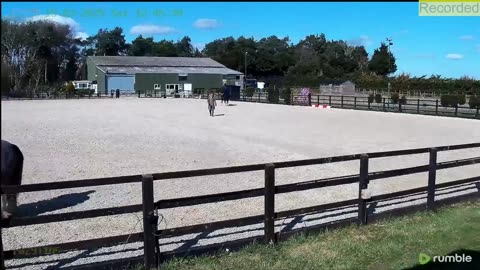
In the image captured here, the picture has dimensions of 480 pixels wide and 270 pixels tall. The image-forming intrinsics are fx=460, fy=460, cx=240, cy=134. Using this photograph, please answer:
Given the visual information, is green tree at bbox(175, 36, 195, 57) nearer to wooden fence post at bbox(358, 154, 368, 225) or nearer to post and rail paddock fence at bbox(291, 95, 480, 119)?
post and rail paddock fence at bbox(291, 95, 480, 119)

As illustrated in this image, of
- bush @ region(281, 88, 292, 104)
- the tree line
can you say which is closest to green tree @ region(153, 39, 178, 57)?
the tree line

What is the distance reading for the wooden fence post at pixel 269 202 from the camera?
17.0ft

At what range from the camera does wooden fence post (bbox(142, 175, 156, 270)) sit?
14.5 feet

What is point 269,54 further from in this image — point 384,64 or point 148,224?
point 148,224

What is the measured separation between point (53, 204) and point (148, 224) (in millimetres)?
3667

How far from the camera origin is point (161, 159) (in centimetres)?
1241

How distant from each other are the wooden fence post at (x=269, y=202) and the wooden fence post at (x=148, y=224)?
1.34 meters

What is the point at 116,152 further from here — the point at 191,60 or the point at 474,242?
the point at 191,60

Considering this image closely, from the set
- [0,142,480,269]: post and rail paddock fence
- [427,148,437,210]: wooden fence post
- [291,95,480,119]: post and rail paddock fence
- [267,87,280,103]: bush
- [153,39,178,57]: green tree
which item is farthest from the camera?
[153,39,178,57]: green tree

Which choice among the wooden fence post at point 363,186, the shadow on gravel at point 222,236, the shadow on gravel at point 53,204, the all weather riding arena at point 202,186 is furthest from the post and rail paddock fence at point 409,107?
the shadow on gravel at point 53,204

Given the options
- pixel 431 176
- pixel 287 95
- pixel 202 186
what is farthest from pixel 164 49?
pixel 431 176

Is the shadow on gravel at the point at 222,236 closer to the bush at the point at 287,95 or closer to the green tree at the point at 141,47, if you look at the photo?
the bush at the point at 287,95

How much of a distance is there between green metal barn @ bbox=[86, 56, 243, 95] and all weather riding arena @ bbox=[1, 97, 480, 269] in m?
61.2

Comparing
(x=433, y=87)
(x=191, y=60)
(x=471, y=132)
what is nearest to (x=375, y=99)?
(x=471, y=132)
